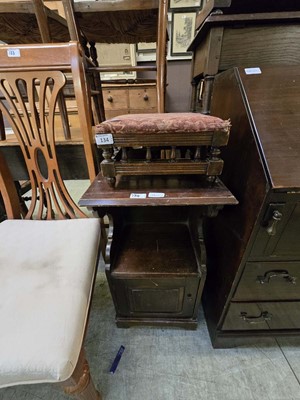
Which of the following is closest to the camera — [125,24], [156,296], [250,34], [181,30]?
[250,34]

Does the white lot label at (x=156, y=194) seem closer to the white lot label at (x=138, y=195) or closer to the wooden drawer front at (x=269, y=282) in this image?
the white lot label at (x=138, y=195)

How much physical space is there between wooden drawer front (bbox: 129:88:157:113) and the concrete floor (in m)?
2.01

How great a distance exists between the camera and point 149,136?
52 centimetres

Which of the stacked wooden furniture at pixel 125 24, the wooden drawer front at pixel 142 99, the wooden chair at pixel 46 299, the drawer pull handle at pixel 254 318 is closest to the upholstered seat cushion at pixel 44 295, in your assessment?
the wooden chair at pixel 46 299

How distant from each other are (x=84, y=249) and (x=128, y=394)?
60 cm

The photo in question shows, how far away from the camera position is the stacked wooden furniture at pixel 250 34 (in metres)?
0.67

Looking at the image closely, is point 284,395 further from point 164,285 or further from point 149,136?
point 149,136

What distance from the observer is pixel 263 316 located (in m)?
0.73

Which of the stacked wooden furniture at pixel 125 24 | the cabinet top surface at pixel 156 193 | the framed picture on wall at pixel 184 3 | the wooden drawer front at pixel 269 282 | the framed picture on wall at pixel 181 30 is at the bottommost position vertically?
the wooden drawer front at pixel 269 282

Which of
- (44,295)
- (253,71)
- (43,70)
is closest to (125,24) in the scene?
(43,70)

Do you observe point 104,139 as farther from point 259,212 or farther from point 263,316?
point 263,316

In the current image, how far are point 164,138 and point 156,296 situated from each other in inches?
26.2

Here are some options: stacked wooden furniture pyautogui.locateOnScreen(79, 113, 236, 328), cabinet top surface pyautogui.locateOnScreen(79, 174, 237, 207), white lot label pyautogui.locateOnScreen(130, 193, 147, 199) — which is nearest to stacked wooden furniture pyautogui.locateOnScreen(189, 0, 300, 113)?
stacked wooden furniture pyautogui.locateOnScreen(79, 113, 236, 328)

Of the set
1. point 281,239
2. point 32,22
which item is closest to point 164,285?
point 281,239
